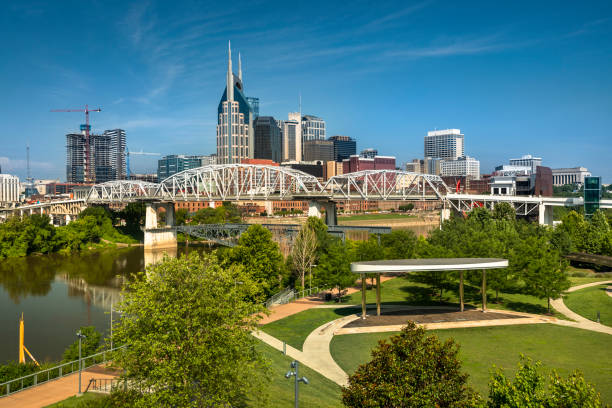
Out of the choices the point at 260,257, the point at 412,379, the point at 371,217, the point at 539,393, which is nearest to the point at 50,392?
the point at 412,379

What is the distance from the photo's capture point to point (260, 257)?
5225 cm

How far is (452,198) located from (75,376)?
349ft

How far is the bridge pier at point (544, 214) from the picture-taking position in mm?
99750

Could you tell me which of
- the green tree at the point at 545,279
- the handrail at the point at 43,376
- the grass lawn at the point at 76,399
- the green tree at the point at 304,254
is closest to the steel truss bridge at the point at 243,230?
the green tree at the point at 304,254

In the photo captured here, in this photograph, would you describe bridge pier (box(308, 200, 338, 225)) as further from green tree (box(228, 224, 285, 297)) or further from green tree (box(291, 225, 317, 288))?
green tree (box(228, 224, 285, 297))

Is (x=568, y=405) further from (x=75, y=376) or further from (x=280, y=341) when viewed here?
(x=75, y=376)

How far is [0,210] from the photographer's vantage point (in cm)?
14950

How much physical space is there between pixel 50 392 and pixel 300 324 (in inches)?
754

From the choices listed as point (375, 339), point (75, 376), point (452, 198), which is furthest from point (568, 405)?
point (452, 198)

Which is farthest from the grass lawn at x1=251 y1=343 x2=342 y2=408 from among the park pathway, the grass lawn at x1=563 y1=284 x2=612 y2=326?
the grass lawn at x1=563 y1=284 x2=612 y2=326

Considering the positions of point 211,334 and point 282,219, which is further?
point 282,219

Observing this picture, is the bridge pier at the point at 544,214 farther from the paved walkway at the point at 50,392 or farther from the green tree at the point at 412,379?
the paved walkway at the point at 50,392

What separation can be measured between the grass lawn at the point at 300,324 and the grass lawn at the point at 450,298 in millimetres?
5102

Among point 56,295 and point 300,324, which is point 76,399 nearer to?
point 300,324
